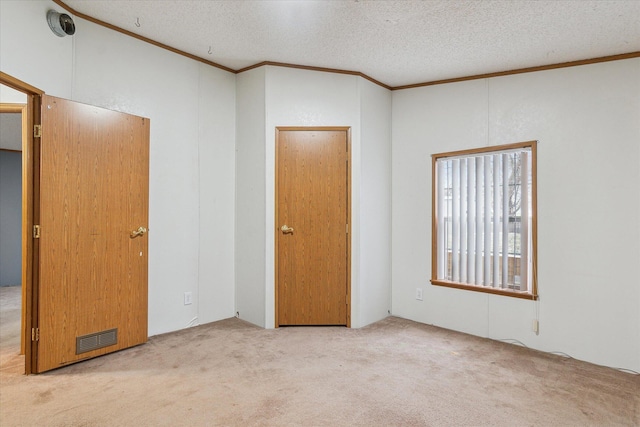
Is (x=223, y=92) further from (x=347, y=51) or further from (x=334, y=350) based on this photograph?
(x=334, y=350)

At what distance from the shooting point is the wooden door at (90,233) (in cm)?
252

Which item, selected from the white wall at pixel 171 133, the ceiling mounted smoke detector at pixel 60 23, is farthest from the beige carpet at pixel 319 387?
the ceiling mounted smoke detector at pixel 60 23

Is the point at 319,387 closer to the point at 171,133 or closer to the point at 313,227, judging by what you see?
the point at 313,227

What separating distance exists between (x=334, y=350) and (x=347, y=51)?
103 inches

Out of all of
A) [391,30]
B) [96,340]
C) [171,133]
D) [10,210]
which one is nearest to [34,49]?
[171,133]

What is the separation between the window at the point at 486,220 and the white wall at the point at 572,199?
9 centimetres

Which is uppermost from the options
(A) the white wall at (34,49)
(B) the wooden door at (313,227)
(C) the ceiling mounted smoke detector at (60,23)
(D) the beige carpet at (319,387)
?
(C) the ceiling mounted smoke detector at (60,23)

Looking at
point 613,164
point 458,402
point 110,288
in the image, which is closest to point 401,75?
point 613,164

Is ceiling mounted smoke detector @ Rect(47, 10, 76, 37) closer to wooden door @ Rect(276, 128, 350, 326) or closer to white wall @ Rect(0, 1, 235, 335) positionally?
white wall @ Rect(0, 1, 235, 335)

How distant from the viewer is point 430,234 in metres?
3.82

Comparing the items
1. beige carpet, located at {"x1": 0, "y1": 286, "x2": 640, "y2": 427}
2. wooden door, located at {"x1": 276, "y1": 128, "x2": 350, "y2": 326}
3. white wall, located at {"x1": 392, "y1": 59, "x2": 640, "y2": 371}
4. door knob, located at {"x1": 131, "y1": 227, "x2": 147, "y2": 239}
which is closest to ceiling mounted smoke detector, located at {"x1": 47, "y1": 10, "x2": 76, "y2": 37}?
door knob, located at {"x1": 131, "y1": 227, "x2": 147, "y2": 239}

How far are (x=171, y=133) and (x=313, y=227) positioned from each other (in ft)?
5.35

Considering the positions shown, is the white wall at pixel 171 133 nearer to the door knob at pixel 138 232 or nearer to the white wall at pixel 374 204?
the door knob at pixel 138 232

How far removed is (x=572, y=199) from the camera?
305 centimetres
